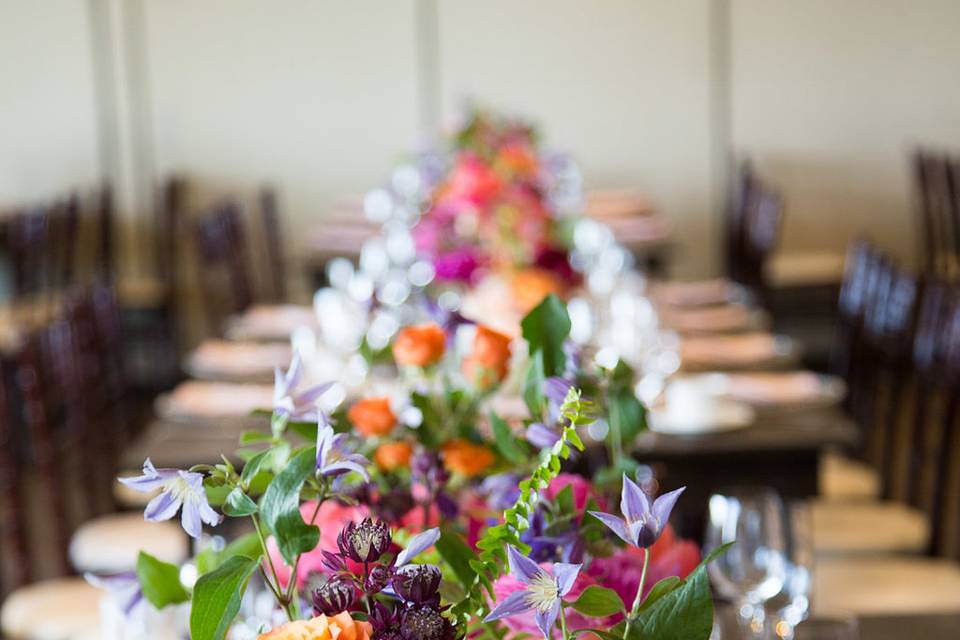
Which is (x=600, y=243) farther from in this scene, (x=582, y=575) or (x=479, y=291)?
(x=582, y=575)

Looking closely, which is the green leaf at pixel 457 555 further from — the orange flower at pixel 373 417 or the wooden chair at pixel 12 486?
the wooden chair at pixel 12 486

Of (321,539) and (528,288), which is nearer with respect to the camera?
(321,539)

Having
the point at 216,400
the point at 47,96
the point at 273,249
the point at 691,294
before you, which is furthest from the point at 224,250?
the point at 47,96

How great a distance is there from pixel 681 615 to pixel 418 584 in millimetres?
176

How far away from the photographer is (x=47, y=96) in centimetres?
755

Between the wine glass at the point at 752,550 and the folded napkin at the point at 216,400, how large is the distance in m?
1.82

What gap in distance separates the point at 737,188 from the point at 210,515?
6.41 meters

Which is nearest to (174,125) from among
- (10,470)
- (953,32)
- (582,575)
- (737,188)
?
(737,188)

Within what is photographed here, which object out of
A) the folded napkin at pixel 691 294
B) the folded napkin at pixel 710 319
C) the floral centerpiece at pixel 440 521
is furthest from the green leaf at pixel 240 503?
the folded napkin at pixel 691 294

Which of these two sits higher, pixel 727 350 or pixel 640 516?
pixel 640 516

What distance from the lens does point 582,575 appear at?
43.0 inches

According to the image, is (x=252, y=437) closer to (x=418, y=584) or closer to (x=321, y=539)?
(x=321, y=539)

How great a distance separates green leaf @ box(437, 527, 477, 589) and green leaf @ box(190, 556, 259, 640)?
177 millimetres

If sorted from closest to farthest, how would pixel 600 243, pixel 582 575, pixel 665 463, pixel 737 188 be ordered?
1. pixel 582 575
2. pixel 665 463
3. pixel 600 243
4. pixel 737 188
